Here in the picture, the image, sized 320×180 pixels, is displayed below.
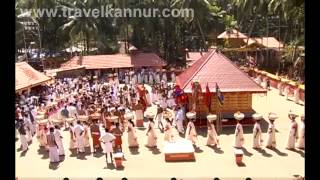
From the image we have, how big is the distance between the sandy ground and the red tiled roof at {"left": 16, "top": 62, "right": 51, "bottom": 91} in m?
7.63

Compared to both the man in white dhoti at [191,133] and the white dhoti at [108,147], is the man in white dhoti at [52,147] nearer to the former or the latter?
the white dhoti at [108,147]

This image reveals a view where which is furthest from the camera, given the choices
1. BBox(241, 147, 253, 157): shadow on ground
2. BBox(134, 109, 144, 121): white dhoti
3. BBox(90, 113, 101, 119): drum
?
BBox(134, 109, 144, 121): white dhoti

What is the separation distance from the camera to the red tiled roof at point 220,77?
1683 centimetres

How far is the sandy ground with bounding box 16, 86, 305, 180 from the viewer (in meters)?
11.8

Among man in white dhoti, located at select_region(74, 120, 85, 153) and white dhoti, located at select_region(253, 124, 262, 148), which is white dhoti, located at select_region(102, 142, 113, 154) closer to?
man in white dhoti, located at select_region(74, 120, 85, 153)

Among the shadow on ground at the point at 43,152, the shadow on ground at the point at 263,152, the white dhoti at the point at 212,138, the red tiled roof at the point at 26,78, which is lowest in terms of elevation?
the shadow on ground at the point at 43,152

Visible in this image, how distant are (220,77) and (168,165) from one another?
575 cm

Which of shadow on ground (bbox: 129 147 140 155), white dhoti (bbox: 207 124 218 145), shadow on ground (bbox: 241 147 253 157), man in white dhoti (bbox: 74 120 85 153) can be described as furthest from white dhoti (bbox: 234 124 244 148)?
man in white dhoti (bbox: 74 120 85 153)

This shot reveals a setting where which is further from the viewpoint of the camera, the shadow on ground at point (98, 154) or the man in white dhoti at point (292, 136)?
the man in white dhoti at point (292, 136)

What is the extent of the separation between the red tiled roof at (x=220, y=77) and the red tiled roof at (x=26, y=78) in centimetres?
832

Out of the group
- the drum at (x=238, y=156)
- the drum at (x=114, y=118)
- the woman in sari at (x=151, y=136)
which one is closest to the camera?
the drum at (x=238, y=156)

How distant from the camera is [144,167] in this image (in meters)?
12.3

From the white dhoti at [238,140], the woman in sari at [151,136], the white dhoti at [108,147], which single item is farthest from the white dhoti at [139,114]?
the white dhoti at [238,140]
